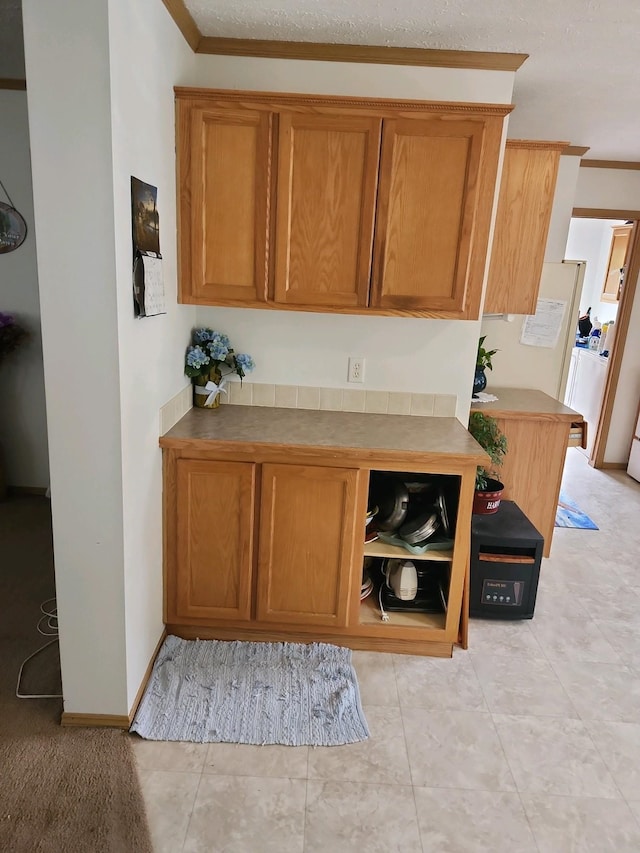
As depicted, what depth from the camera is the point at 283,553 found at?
2.30 metres

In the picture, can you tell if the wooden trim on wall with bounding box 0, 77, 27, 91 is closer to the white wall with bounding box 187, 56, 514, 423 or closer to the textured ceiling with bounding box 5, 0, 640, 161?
the textured ceiling with bounding box 5, 0, 640, 161

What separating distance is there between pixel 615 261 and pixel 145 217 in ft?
19.3

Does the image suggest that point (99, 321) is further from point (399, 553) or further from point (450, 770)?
point (450, 770)

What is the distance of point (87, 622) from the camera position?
189 centimetres

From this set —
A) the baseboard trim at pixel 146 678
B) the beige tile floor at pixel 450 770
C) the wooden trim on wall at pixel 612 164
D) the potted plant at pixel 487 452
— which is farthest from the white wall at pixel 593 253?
the baseboard trim at pixel 146 678

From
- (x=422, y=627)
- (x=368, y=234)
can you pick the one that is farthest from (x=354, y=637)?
(x=368, y=234)

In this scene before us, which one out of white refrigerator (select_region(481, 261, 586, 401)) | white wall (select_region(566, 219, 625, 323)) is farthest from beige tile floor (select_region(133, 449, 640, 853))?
white wall (select_region(566, 219, 625, 323))

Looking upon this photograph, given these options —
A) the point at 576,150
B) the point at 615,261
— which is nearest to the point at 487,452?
the point at 576,150

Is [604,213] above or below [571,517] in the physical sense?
above

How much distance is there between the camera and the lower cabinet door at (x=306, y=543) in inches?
87.5

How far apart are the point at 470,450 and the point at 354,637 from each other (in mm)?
888

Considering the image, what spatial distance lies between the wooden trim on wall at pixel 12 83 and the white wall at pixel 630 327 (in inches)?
143

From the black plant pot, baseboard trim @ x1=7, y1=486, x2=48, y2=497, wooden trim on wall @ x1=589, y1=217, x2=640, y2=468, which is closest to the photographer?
the black plant pot

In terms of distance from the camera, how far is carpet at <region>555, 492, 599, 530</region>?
381 cm
